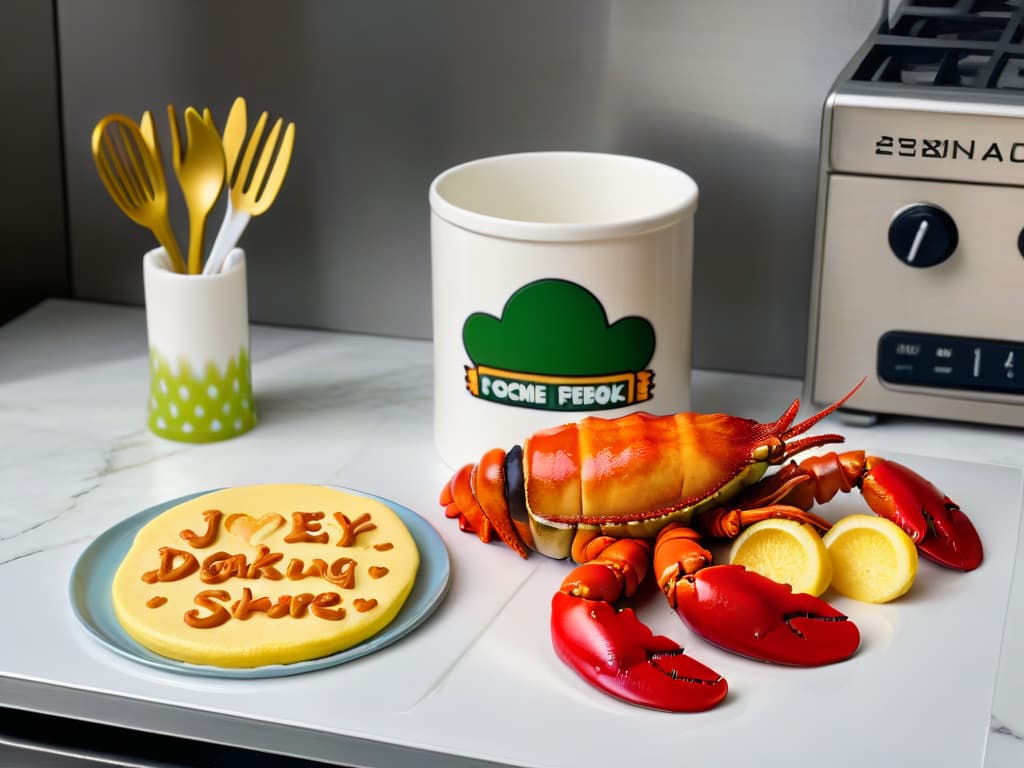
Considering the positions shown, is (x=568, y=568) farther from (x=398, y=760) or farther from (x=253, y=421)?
(x=253, y=421)

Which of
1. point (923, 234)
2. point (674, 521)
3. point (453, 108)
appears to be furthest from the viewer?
point (453, 108)

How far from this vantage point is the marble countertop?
664 mm

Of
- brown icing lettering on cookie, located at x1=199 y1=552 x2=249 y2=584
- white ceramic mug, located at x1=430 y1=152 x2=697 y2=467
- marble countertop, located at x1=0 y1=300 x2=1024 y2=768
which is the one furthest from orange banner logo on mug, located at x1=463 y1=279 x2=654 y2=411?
brown icing lettering on cookie, located at x1=199 y1=552 x2=249 y2=584

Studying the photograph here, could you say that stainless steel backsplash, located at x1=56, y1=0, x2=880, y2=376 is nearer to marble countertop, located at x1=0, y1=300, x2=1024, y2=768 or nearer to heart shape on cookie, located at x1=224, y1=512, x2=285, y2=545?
marble countertop, located at x1=0, y1=300, x2=1024, y2=768

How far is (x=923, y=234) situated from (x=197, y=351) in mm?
523

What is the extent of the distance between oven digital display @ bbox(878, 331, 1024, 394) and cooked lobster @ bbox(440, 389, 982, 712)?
0.50 ft

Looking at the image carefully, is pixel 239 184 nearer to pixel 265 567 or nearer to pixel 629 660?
pixel 265 567

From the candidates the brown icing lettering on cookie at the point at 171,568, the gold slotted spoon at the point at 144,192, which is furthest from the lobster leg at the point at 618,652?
the gold slotted spoon at the point at 144,192

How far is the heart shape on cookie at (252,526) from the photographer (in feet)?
2.67

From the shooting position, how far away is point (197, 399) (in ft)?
3.23

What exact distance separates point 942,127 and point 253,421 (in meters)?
Answer: 0.55

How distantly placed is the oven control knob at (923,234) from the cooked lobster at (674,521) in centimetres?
17

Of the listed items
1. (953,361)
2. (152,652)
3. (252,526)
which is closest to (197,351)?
(252,526)

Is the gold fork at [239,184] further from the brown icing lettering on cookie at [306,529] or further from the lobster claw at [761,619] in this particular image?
the lobster claw at [761,619]
